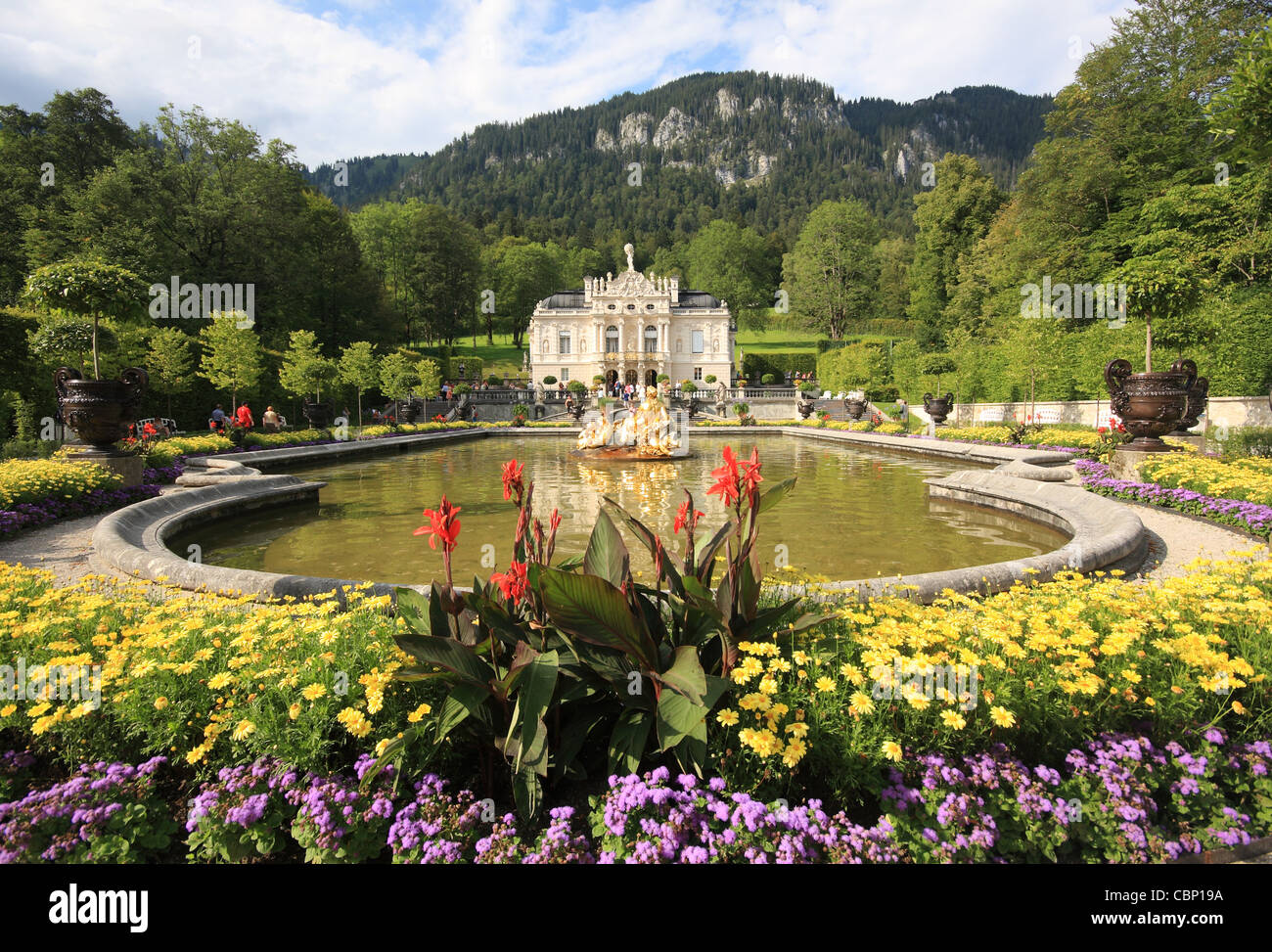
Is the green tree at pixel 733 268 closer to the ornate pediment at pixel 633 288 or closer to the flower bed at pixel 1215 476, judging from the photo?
the ornate pediment at pixel 633 288

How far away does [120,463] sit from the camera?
10.7 m

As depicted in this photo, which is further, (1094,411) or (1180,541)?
(1094,411)

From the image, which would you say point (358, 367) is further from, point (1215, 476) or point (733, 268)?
point (733, 268)

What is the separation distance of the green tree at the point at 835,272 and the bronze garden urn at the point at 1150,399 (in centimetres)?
5616

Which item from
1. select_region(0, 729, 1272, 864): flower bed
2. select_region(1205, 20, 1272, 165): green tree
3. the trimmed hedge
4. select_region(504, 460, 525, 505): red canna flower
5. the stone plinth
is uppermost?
the trimmed hedge

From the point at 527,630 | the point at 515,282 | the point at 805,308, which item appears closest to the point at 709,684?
the point at 527,630

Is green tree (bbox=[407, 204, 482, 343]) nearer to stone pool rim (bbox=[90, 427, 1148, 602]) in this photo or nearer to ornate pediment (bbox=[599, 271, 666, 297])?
ornate pediment (bbox=[599, 271, 666, 297])

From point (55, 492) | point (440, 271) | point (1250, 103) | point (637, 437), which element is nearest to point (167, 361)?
point (55, 492)

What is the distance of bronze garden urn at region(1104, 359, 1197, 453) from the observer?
36.0ft

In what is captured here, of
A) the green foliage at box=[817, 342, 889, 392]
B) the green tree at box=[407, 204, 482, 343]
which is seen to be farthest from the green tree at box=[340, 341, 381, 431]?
the green tree at box=[407, 204, 482, 343]

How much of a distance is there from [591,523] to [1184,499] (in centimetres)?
839

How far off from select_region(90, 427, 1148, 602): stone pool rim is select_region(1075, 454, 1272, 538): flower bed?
0.88m

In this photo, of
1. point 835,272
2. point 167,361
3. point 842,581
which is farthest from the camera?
point 835,272

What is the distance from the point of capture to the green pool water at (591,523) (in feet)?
22.8
